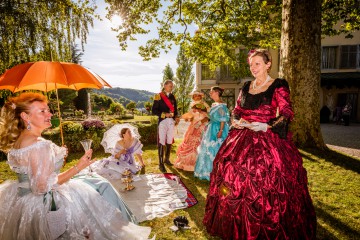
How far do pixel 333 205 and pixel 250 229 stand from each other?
2.47 metres

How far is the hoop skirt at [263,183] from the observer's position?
271 cm

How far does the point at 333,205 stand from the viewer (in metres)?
4.09

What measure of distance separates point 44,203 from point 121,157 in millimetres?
3690

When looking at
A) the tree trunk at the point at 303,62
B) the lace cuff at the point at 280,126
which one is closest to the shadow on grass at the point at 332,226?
the lace cuff at the point at 280,126

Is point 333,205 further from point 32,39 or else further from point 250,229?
point 32,39

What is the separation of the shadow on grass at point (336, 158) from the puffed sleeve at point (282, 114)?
16.4 feet

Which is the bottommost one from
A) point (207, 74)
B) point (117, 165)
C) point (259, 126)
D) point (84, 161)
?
point (117, 165)

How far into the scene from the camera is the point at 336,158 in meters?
7.18

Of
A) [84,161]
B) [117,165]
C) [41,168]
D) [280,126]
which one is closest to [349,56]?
[280,126]

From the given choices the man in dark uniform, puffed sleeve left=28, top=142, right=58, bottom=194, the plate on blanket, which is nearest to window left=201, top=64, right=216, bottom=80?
the man in dark uniform

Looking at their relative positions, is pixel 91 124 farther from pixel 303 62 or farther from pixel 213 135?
pixel 303 62

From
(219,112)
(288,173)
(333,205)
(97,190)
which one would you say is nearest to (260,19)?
(219,112)

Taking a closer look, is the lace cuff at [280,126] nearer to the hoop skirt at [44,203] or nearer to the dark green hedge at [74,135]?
the hoop skirt at [44,203]

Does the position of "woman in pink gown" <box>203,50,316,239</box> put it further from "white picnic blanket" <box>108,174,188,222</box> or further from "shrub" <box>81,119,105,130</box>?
"shrub" <box>81,119,105,130</box>
